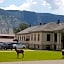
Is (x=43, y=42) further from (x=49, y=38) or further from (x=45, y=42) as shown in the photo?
(x=49, y=38)

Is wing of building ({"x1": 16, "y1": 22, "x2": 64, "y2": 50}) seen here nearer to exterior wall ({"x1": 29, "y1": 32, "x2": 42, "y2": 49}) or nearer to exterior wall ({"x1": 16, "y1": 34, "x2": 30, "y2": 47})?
exterior wall ({"x1": 29, "y1": 32, "x2": 42, "y2": 49})

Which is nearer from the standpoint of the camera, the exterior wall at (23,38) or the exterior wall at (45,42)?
the exterior wall at (45,42)

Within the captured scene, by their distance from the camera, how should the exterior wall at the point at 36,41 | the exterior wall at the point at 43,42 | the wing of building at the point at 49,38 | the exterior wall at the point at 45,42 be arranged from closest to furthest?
the wing of building at the point at 49,38
the exterior wall at the point at 43,42
the exterior wall at the point at 45,42
the exterior wall at the point at 36,41

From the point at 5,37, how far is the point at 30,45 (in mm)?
40535

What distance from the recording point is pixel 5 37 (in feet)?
381

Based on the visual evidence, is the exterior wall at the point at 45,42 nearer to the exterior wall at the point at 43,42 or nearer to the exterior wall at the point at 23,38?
the exterior wall at the point at 43,42

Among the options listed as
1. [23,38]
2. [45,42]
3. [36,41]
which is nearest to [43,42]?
[45,42]

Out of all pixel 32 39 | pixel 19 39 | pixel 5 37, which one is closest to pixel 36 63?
pixel 32 39

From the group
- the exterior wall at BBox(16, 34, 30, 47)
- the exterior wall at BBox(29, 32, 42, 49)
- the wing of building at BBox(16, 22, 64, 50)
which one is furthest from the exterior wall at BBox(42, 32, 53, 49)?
the exterior wall at BBox(16, 34, 30, 47)

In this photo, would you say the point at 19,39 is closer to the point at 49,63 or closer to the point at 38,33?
the point at 38,33

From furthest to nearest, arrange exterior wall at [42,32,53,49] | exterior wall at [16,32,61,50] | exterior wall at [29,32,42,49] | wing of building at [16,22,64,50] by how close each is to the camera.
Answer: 1. exterior wall at [29,32,42,49]
2. exterior wall at [42,32,53,49]
3. exterior wall at [16,32,61,50]
4. wing of building at [16,22,64,50]

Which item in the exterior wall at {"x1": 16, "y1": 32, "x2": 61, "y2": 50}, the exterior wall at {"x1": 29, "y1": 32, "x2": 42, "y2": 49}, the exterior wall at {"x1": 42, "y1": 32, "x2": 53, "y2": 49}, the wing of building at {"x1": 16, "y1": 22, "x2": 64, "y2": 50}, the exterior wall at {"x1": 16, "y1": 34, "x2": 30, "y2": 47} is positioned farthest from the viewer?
the exterior wall at {"x1": 16, "y1": 34, "x2": 30, "y2": 47}

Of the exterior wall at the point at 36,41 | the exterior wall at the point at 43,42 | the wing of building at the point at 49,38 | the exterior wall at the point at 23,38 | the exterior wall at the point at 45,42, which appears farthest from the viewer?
the exterior wall at the point at 23,38

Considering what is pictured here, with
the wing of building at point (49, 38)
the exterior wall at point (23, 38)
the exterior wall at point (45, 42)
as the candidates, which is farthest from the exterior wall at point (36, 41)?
the exterior wall at point (23, 38)
